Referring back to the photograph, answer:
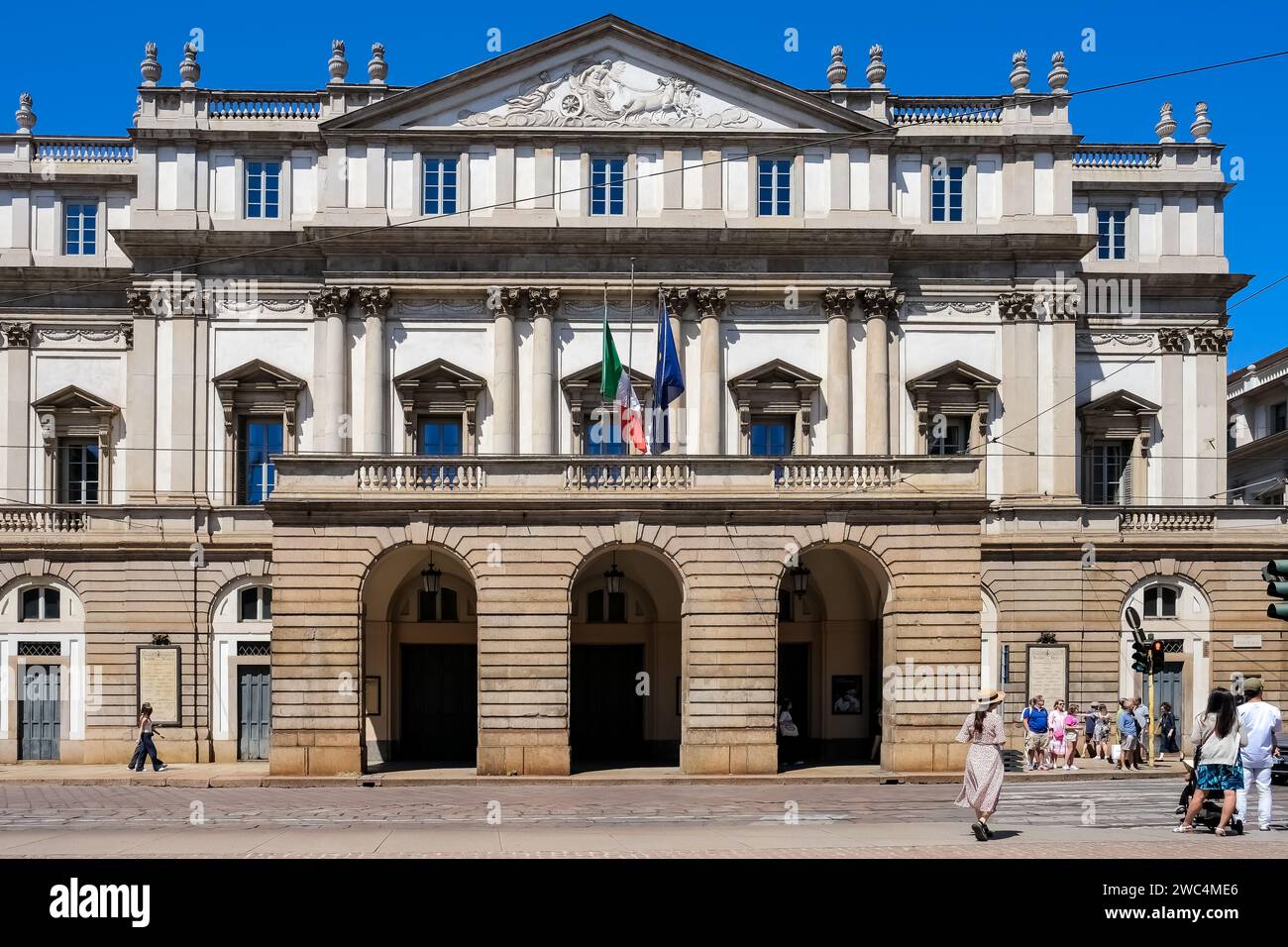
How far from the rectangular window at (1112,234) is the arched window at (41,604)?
32.7 meters

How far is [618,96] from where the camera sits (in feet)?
143

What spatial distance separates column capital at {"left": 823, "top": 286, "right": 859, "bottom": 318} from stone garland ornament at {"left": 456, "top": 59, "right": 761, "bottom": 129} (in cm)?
533

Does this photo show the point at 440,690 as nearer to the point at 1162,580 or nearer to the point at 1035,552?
the point at 1035,552

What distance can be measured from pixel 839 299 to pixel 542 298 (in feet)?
27.9

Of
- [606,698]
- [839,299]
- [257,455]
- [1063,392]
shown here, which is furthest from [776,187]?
[257,455]

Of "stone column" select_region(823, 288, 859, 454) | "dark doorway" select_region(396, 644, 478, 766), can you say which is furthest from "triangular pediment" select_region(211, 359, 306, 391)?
"stone column" select_region(823, 288, 859, 454)

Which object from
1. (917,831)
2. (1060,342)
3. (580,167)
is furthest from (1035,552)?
(917,831)

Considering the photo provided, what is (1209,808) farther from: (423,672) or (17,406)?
(17,406)

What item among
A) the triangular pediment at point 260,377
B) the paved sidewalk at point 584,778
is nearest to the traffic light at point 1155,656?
the paved sidewalk at point 584,778

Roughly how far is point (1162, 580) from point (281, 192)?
28.0 m

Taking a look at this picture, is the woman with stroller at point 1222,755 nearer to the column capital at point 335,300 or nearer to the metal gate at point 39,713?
the column capital at point 335,300

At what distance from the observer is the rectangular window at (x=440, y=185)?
43.2 meters

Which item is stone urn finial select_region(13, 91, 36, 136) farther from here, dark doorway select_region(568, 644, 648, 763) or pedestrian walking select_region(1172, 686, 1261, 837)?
pedestrian walking select_region(1172, 686, 1261, 837)

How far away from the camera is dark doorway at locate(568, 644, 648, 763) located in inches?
1528
